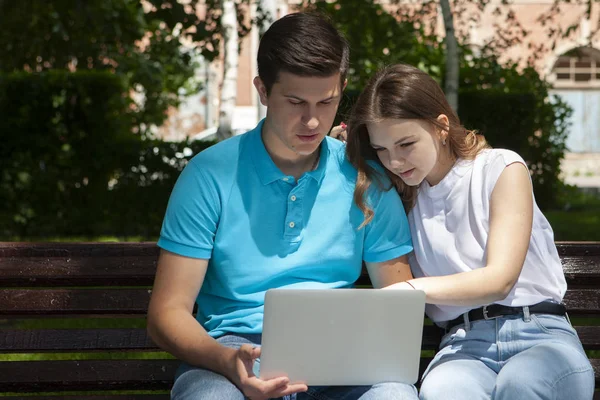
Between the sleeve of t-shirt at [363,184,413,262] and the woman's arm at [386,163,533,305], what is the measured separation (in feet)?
0.59

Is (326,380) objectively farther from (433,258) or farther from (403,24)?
(403,24)

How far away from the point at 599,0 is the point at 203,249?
7454 millimetres

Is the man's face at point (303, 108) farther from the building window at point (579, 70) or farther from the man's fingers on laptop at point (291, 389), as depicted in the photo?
the building window at point (579, 70)

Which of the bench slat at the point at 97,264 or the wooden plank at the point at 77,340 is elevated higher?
the bench slat at the point at 97,264

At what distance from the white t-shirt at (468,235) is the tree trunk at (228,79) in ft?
25.7

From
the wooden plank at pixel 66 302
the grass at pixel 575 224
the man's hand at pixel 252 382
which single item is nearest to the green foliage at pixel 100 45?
the grass at pixel 575 224

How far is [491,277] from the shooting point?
2.60 metres

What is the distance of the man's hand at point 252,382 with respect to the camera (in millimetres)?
2342

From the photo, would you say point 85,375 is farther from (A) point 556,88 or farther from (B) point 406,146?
(A) point 556,88

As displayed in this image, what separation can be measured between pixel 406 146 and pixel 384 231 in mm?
256

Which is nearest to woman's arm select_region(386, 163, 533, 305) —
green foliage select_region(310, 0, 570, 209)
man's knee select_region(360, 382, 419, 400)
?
man's knee select_region(360, 382, 419, 400)

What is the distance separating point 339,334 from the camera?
2.36 m

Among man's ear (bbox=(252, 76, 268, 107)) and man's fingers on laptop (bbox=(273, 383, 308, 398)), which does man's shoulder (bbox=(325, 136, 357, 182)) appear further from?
man's fingers on laptop (bbox=(273, 383, 308, 398))

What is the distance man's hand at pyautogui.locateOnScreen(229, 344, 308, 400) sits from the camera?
7.68ft
